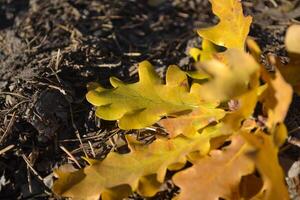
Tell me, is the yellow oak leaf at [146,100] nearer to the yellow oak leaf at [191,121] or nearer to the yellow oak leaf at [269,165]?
the yellow oak leaf at [191,121]

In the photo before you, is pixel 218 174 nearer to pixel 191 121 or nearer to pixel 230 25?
pixel 191 121

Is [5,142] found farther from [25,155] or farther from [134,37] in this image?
[134,37]

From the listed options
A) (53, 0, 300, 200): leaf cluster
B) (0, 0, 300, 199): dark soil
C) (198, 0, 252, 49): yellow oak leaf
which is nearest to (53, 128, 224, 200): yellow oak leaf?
(53, 0, 300, 200): leaf cluster

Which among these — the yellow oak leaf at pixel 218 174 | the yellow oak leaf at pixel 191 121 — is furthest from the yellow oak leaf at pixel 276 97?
the yellow oak leaf at pixel 191 121

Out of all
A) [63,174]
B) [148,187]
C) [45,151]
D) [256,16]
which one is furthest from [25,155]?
[256,16]

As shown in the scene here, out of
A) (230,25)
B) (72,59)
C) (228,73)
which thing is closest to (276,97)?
(228,73)
